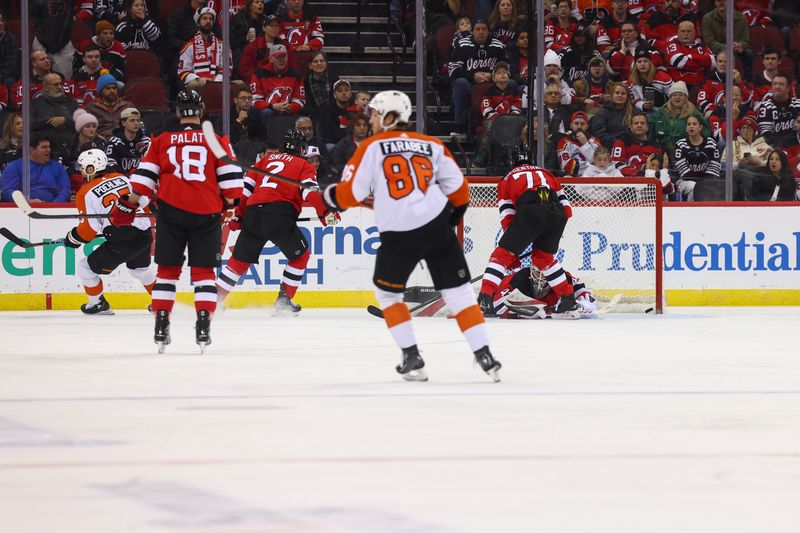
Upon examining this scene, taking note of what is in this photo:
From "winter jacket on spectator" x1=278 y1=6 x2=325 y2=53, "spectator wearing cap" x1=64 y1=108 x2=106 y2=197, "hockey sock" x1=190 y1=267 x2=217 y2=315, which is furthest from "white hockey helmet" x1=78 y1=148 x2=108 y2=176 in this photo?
"hockey sock" x1=190 y1=267 x2=217 y2=315

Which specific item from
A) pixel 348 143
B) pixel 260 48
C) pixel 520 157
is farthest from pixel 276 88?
pixel 520 157

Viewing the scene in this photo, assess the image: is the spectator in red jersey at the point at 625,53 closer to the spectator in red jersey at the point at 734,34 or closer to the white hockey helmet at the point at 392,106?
the spectator in red jersey at the point at 734,34

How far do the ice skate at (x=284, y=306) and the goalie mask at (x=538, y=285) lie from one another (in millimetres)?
1670

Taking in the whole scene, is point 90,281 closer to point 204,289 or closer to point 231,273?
point 231,273

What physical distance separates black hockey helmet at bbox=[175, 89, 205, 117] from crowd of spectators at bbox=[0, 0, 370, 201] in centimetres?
340

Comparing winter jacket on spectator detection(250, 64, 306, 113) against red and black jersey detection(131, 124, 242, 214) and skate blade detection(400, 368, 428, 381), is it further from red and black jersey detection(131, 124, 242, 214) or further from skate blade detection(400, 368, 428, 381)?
skate blade detection(400, 368, 428, 381)

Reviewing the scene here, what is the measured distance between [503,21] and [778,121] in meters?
2.39

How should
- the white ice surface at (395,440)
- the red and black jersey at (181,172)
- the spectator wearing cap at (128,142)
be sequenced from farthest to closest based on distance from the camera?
the spectator wearing cap at (128,142) → the red and black jersey at (181,172) → the white ice surface at (395,440)

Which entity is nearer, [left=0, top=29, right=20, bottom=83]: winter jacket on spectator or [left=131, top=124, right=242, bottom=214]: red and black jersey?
[left=131, top=124, right=242, bottom=214]: red and black jersey

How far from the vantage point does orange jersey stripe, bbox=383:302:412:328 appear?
16.7ft

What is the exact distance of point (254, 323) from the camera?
8445 mm

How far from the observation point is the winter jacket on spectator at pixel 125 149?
9703 millimetres

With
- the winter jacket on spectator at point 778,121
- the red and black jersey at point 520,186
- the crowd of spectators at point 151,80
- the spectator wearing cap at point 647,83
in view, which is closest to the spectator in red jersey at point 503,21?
the spectator wearing cap at point 647,83

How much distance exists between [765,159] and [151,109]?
191 inches
